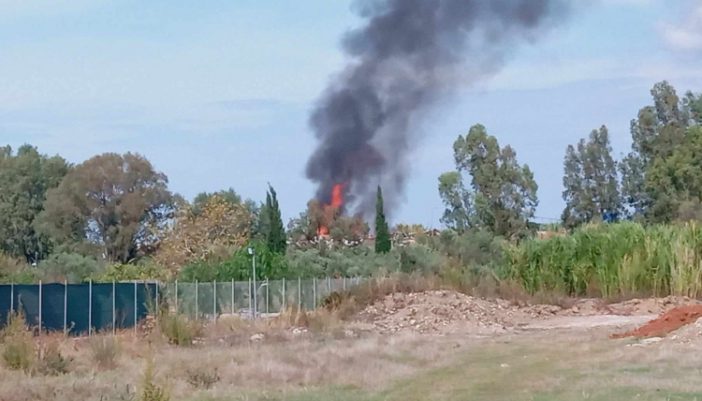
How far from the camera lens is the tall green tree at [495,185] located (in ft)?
260

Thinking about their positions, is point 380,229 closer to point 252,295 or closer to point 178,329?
point 252,295

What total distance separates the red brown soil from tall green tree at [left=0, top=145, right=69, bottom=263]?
67043mm

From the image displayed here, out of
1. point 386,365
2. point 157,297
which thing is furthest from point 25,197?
point 386,365

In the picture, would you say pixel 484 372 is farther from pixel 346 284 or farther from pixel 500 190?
pixel 500 190

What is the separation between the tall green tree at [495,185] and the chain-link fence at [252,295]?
35.6 m

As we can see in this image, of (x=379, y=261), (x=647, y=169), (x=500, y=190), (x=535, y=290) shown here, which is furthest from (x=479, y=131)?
(x=535, y=290)

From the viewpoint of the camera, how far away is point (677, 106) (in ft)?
271

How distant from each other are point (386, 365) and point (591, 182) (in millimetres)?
61925

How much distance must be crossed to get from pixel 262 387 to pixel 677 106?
6777 centimetres

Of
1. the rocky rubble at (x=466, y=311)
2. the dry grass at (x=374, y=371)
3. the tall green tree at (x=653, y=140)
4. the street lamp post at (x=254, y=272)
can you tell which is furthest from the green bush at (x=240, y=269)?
the tall green tree at (x=653, y=140)

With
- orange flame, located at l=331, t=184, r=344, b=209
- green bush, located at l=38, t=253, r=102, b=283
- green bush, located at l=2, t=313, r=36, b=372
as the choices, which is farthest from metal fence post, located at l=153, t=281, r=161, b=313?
orange flame, located at l=331, t=184, r=344, b=209

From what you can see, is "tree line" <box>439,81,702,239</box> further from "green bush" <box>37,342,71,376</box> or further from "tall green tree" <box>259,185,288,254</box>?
"green bush" <box>37,342,71,376</box>

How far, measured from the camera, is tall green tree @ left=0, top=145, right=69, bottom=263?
92.8 metres

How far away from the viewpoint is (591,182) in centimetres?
8262
